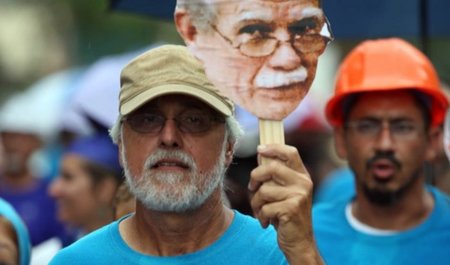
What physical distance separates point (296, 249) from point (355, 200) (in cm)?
220

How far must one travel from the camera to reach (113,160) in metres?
7.24

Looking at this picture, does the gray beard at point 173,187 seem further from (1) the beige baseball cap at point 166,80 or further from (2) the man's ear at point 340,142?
(2) the man's ear at point 340,142

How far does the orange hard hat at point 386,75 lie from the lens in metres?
6.14

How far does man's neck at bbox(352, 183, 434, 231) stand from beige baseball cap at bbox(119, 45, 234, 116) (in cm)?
176

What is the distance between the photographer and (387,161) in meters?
5.95

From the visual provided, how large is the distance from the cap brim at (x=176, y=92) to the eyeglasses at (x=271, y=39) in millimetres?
273

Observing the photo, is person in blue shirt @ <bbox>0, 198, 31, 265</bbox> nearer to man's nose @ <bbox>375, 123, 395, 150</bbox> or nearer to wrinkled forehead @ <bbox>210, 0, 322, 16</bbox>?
man's nose @ <bbox>375, 123, 395, 150</bbox>

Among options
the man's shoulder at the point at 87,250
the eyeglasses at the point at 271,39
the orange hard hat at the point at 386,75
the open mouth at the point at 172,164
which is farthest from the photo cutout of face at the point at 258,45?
the orange hard hat at the point at 386,75

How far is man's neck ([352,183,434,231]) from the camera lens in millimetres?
5883

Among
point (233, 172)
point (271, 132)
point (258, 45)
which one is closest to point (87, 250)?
point (271, 132)

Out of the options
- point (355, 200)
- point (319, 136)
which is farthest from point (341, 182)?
point (319, 136)

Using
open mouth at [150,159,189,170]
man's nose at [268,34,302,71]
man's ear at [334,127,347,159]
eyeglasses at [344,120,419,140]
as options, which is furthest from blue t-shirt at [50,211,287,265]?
man's ear at [334,127,347,159]

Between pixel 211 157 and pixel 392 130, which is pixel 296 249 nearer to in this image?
pixel 211 157

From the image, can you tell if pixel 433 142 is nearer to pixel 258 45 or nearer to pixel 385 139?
pixel 385 139
